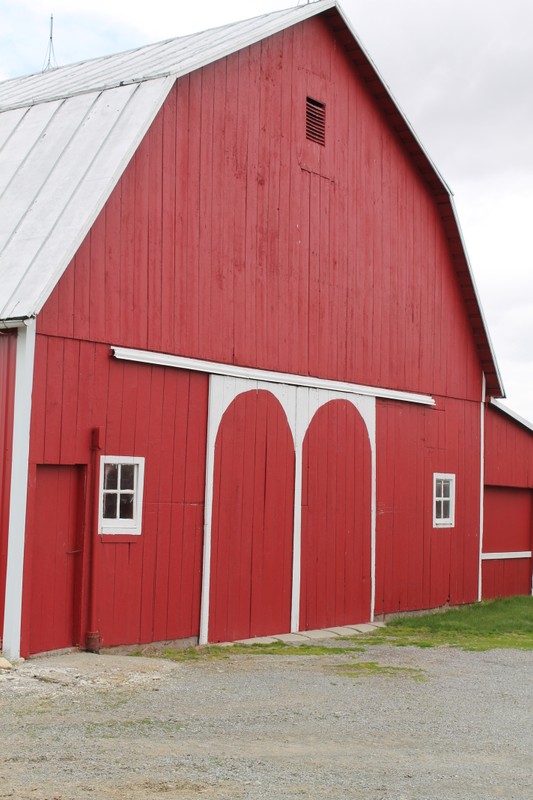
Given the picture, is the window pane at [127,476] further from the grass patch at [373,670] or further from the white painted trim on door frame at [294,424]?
the grass patch at [373,670]

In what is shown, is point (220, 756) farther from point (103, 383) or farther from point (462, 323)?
point (462, 323)

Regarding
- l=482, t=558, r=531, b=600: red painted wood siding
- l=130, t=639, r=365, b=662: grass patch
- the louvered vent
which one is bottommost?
l=130, t=639, r=365, b=662: grass patch

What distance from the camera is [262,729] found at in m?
8.16

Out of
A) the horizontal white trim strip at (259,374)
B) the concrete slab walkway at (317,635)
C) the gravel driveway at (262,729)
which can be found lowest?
the gravel driveway at (262,729)

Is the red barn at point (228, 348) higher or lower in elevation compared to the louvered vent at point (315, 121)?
lower

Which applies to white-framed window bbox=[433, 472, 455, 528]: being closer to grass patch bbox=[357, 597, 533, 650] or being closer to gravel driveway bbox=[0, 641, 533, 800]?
grass patch bbox=[357, 597, 533, 650]

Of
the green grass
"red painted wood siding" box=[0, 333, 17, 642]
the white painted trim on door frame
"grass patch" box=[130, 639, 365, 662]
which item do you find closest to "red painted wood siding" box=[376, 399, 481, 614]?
the white painted trim on door frame

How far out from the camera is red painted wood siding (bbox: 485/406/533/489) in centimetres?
1844

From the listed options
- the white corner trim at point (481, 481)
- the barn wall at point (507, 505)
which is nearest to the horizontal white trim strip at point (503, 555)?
the barn wall at point (507, 505)

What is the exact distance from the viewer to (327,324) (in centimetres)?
1467

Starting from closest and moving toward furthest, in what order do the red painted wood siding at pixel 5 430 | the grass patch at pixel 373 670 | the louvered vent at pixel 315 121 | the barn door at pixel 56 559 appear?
the red painted wood siding at pixel 5 430, the barn door at pixel 56 559, the grass patch at pixel 373 670, the louvered vent at pixel 315 121

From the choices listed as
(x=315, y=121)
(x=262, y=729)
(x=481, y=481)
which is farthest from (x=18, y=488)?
(x=481, y=481)

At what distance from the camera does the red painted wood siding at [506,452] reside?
18.4 m

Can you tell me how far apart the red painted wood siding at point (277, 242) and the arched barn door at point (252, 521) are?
0.77m
